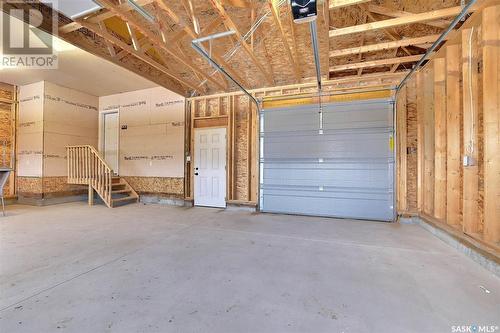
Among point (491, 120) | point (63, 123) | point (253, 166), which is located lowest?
point (253, 166)

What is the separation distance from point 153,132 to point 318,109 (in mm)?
4759

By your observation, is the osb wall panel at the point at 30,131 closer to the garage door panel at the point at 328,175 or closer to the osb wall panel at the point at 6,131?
the osb wall panel at the point at 6,131

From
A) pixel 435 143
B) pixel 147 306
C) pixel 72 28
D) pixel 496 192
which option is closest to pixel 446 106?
pixel 435 143

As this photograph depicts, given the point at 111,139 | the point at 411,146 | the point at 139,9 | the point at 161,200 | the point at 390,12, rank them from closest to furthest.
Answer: the point at 139,9 < the point at 390,12 < the point at 411,146 < the point at 161,200 < the point at 111,139

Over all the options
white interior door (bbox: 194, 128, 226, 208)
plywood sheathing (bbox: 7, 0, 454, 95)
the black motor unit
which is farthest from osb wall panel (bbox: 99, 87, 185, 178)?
the black motor unit

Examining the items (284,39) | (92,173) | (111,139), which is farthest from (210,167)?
(111,139)

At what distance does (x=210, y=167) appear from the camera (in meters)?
6.07

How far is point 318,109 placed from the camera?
→ 5.11 metres

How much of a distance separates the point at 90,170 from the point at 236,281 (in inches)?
237

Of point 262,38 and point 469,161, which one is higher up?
point 262,38

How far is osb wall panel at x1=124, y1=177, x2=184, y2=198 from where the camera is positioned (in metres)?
6.32

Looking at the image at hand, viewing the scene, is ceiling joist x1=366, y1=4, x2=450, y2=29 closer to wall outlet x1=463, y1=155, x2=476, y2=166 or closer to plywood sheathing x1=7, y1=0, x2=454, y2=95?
plywood sheathing x1=7, y1=0, x2=454, y2=95

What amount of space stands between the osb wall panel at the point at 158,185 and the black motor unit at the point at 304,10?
5097mm

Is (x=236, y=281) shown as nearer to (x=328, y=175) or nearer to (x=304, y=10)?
(x=304, y=10)
